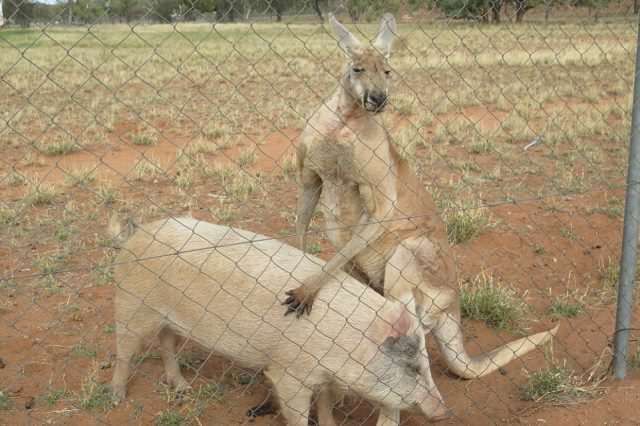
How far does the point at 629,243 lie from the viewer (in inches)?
148

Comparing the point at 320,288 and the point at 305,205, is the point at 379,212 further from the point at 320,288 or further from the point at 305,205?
the point at 320,288

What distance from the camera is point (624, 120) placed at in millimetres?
11836

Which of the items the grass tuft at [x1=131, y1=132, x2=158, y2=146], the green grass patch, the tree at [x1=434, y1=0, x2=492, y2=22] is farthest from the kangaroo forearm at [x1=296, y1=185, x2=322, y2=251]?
→ the grass tuft at [x1=131, y1=132, x2=158, y2=146]

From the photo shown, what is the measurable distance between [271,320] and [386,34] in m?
1.75

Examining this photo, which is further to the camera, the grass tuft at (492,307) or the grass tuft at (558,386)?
the grass tuft at (492,307)

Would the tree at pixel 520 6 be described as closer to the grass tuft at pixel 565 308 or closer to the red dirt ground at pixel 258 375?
the red dirt ground at pixel 258 375

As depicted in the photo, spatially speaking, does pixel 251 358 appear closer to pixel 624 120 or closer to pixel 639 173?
pixel 639 173

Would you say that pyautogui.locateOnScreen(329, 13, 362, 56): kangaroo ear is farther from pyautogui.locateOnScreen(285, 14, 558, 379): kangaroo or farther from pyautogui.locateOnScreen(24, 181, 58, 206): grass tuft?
pyautogui.locateOnScreen(24, 181, 58, 206): grass tuft

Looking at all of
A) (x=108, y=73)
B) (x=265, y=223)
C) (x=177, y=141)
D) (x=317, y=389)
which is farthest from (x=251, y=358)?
(x=108, y=73)

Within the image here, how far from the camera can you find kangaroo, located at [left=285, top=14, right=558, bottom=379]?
391 centimetres

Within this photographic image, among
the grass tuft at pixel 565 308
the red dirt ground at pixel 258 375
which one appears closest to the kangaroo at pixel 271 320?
the red dirt ground at pixel 258 375

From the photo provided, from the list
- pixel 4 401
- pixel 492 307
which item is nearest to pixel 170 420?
pixel 4 401

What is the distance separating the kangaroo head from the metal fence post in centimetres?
134

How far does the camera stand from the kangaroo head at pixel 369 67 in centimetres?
354
